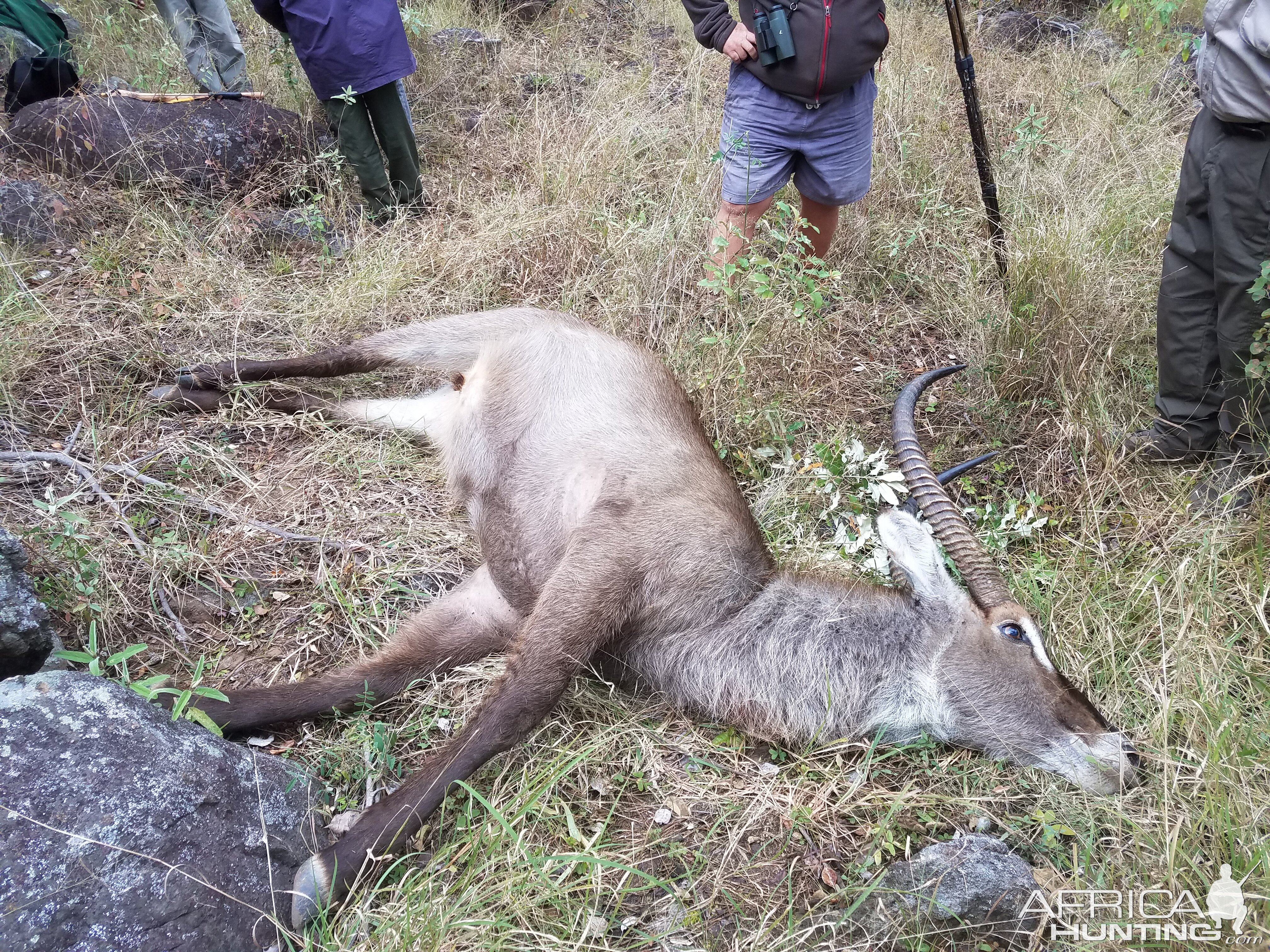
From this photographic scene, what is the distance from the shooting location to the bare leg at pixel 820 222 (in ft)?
14.2

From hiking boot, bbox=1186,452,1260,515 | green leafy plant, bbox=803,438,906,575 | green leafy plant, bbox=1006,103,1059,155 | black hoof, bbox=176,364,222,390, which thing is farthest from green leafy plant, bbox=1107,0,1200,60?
black hoof, bbox=176,364,222,390

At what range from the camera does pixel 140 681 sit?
2.35 metres

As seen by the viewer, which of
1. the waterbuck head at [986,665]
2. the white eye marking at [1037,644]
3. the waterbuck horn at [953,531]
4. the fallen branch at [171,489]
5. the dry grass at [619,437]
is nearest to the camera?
the dry grass at [619,437]

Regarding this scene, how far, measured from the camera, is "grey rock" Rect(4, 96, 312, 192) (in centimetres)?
497

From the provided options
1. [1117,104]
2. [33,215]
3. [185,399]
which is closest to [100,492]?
[185,399]

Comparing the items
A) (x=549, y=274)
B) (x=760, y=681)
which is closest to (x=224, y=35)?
(x=549, y=274)

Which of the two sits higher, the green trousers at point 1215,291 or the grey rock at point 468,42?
the grey rock at point 468,42

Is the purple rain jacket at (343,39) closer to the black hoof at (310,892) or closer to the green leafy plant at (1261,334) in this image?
the black hoof at (310,892)

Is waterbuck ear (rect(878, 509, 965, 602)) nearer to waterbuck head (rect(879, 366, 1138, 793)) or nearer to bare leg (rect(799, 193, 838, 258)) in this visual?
waterbuck head (rect(879, 366, 1138, 793))

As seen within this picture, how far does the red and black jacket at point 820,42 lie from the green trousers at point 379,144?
6.89ft

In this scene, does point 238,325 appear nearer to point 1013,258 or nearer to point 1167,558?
point 1013,258

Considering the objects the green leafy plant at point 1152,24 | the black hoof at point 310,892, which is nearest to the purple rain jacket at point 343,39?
the black hoof at point 310,892

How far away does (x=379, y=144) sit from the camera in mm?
5215

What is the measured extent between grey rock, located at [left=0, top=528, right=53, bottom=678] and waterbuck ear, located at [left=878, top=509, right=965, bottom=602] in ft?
9.09
